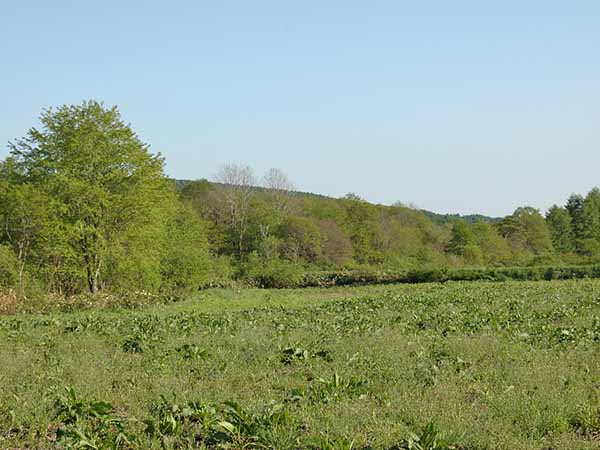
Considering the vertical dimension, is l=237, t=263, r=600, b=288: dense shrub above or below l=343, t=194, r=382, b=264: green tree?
below

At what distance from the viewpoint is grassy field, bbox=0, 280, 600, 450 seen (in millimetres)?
5574

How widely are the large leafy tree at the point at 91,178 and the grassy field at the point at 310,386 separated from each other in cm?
1747

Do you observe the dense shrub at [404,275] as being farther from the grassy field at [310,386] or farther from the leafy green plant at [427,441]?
the leafy green plant at [427,441]

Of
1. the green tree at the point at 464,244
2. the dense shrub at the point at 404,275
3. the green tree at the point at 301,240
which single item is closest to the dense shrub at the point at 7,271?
the dense shrub at the point at 404,275

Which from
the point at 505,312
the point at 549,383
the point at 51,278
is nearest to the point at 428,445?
the point at 549,383

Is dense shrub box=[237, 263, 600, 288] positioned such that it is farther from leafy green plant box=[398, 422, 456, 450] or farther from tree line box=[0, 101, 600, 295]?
leafy green plant box=[398, 422, 456, 450]

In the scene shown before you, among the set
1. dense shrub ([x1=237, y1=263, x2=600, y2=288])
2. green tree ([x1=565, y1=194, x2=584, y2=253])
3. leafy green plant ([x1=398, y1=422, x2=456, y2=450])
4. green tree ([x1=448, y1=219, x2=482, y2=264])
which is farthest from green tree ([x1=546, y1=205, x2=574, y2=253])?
leafy green plant ([x1=398, y1=422, x2=456, y2=450])

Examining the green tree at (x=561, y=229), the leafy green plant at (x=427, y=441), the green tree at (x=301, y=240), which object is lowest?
the leafy green plant at (x=427, y=441)

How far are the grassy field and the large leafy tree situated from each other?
17.5m

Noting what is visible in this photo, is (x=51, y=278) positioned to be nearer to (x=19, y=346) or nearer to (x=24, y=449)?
(x=19, y=346)

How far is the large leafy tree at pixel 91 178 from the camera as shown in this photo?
29781 millimetres

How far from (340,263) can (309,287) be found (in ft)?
48.6

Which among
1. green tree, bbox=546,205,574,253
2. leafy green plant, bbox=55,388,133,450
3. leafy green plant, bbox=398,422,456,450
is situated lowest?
leafy green plant, bbox=55,388,133,450

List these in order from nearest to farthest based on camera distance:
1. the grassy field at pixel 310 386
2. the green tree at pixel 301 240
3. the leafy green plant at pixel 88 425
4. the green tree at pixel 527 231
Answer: the leafy green plant at pixel 88 425 < the grassy field at pixel 310 386 < the green tree at pixel 301 240 < the green tree at pixel 527 231
